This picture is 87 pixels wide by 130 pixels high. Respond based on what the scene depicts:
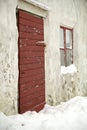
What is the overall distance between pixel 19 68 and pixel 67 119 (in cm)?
148

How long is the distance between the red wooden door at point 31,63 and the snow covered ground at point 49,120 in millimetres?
304

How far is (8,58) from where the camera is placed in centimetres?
515

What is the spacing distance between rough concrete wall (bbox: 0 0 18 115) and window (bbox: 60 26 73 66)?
9.29ft

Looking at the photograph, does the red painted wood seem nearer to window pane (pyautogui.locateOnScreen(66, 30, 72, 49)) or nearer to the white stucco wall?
the white stucco wall

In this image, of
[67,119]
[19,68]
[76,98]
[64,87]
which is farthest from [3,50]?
[76,98]

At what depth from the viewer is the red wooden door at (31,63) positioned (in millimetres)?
5641

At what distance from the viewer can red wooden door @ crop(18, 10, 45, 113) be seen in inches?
222

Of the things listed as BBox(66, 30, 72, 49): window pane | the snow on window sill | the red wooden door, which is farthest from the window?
the red wooden door

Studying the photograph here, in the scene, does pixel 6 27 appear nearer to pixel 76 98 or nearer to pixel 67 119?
pixel 67 119

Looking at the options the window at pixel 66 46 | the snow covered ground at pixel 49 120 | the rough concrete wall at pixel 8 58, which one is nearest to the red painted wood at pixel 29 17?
the rough concrete wall at pixel 8 58

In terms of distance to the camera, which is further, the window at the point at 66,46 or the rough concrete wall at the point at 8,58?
the window at the point at 66,46

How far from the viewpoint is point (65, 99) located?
311 inches

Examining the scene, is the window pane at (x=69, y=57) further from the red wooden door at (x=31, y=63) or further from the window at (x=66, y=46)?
the red wooden door at (x=31, y=63)

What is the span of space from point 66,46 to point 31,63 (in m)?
2.50
